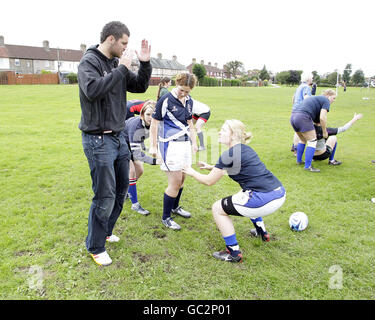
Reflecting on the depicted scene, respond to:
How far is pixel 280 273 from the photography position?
11.5 feet

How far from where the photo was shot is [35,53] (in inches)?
2753

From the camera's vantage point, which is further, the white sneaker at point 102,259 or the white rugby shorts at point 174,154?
the white rugby shorts at point 174,154

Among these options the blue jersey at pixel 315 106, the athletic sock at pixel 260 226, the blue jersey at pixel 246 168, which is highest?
the blue jersey at pixel 315 106

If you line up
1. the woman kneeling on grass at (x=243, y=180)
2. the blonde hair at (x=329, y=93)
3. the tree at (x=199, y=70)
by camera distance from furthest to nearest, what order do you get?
the tree at (x=199, y=70)
the blonde hair at (x=329, y=93)
the woman kneeling on grass at (x=243, y=180)

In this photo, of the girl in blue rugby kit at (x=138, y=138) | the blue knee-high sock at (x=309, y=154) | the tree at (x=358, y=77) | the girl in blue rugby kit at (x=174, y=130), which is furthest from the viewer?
the tree at (x=358, y=77)

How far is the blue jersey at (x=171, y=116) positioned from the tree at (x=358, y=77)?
329 feet

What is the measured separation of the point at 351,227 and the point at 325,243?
81 cm

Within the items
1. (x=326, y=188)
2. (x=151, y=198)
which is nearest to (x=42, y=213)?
(x=151, y=198)

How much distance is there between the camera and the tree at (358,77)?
87750mm

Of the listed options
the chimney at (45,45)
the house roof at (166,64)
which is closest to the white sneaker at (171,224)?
the chimney at (45,45)

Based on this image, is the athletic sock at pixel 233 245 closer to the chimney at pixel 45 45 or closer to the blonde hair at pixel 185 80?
the blonde hair at pixel 185 80

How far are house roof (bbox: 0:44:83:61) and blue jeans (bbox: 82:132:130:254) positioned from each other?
72.5 m

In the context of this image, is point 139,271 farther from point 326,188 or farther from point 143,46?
point 326,188

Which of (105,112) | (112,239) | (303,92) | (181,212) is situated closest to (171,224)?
(181,212)
